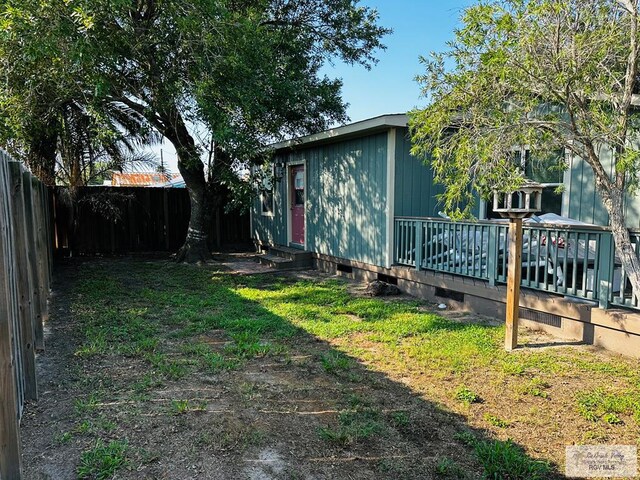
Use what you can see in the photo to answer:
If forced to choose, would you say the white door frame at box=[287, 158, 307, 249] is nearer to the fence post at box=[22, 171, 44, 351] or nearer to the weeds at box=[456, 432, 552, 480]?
the fence post at box=[22, 171, 44, 351]

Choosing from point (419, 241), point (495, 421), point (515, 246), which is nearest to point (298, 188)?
point (419, 241)

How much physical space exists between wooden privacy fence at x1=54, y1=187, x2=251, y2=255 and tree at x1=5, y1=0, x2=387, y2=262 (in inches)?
103

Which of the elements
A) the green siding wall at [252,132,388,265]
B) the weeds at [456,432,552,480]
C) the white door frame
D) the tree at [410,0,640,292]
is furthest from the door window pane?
the weeds at [456,432,552,480]

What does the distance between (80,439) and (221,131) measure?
5.24m

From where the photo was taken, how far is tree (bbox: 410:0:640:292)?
3.42 metres

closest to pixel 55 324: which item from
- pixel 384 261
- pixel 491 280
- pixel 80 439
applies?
pixel 80 439

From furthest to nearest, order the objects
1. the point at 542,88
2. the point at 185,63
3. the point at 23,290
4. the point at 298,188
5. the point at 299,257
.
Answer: the point at 298,188 → the point at 299,257 → the point at 185,63 → the point at 542,88 → the point at 23,290

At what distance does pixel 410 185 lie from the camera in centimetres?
743

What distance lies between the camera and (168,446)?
104 inches

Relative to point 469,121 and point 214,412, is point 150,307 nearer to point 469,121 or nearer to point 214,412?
point 214,412

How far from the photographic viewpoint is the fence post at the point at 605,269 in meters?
4.27

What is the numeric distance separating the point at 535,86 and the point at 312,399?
3012mm

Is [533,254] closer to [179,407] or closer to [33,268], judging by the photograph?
[179,407]

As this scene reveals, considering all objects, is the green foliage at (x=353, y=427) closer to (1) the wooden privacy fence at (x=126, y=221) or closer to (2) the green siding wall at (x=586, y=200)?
(2) the green siding wall at (x=586, y=200)
